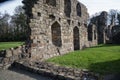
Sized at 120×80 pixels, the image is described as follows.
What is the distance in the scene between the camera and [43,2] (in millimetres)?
10789

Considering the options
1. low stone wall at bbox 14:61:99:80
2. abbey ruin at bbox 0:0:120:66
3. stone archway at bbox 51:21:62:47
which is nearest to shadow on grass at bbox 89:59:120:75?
low stone wall at bbox 14:61:99:80

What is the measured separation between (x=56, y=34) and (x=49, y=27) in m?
1.35

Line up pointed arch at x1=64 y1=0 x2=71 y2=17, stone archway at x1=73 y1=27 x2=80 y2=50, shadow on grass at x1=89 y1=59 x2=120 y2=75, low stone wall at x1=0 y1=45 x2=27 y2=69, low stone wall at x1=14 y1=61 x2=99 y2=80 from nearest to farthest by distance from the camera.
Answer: low stone wall at x1=14 y1=61 x2=99 y2=80 → shadow on grass at x1=89 y1=59 x2=120 y2=75 → low stone wall at x1=0 y1=45 x2=27 y2=69 → pointed arch at x1=64 y1=0 x2=71 y2=17 → stone archway at x1=73 y1=27 x2=80 y2=50

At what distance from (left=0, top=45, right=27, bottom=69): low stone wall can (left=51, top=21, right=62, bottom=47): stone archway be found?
12.6 ft

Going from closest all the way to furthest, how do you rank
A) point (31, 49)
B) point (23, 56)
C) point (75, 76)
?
point (75, 76) < point (23, 56) < point (31, 49)

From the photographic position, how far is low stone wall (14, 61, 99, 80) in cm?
599

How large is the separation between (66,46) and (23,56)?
4754mm

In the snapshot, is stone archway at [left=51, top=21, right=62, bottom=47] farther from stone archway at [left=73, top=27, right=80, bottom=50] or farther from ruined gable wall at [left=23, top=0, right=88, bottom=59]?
stone archway at [left=73, top=27, right=80, bottom=50]

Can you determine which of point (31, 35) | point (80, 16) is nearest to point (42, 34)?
point (31, 35)

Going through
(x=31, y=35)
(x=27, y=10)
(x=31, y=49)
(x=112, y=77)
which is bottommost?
(x=112, y=77)

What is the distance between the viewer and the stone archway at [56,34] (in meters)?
12.6

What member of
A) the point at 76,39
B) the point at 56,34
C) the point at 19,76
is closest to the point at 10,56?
the point at 19,76

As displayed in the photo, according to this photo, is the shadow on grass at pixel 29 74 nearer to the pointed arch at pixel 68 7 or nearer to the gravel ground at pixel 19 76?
the gravel ground at pixel 19 76

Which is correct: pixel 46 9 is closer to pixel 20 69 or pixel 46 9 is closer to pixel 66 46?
pixel 66 46
